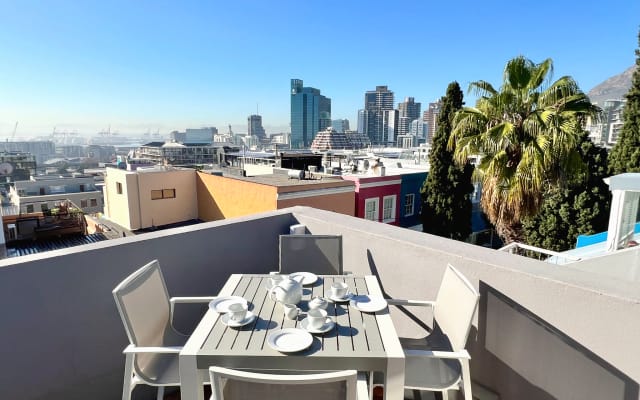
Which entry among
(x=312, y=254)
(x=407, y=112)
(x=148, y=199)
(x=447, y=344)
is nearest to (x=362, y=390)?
(x=447, y=344)

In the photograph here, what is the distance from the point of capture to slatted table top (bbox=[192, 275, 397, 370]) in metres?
1.43

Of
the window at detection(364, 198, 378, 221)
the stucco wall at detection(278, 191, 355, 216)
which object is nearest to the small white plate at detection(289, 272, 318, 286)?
the stucco wall at detection(278, 191, 355, 216)

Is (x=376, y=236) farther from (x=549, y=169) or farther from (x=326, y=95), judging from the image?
(x=326, y=95)

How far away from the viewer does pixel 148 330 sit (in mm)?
1878

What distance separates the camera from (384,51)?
33.4 meters

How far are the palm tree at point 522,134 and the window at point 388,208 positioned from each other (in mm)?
9651

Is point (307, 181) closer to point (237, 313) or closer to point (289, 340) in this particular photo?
point (237, 313)

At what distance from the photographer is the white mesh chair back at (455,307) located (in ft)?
5.65

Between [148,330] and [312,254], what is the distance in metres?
1.28

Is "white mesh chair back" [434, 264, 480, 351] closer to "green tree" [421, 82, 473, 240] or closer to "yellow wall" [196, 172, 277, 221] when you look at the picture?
"yellow wall" [196, 172, 277, 221]

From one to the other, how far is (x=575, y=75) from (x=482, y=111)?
5.84ft

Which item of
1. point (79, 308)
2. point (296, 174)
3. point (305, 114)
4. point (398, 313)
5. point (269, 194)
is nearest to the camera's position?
point (79, 308)

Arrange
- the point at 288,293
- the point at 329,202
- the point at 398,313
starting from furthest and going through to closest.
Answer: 1. the point at 329,202
2. the point at 398,313
3. the point at 288,293

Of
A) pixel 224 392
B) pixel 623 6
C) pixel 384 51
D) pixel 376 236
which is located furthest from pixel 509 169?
pixel 384 51
